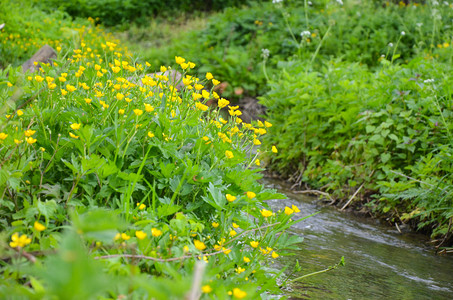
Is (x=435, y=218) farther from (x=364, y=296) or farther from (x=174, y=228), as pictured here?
(x=174, y=228)

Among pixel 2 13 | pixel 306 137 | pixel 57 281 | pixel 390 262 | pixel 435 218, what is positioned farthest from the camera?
pixel 2 13

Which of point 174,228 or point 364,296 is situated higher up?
point 174,228

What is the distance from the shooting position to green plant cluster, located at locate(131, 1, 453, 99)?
7.97 metres

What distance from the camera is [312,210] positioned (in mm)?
4086

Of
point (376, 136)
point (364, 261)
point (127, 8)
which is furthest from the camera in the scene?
point (127, 8)

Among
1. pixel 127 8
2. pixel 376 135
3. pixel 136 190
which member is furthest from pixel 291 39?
pixel 136 190

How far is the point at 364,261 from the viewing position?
3.02 meters

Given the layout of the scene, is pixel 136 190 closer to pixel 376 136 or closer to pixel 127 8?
pixel 376 136

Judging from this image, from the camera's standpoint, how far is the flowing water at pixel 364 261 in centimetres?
250

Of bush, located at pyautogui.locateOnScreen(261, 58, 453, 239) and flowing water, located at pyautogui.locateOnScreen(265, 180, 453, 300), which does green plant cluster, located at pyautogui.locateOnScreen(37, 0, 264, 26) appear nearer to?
bush, located at pyautogui.locateOnScreen(261, 58, 453, 239)

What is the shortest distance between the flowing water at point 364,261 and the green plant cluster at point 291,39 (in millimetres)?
3757

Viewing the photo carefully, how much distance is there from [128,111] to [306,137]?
3.27m

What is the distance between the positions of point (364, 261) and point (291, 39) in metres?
6.52

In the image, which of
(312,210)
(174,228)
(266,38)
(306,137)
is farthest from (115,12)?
(174,228)
